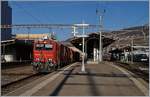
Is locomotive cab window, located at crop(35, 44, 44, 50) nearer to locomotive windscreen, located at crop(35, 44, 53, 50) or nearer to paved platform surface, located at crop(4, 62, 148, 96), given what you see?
locomotive windscreen, located at crop(35, 44, 53, 50)

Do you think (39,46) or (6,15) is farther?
(6,15)

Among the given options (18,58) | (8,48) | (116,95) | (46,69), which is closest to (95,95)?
(116,95)

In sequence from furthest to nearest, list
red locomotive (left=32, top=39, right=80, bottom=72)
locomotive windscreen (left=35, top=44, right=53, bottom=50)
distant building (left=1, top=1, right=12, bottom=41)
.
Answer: distant building (left=1, top=1, right=12, bottom=41), locomotive windscreen (left=35, top=44, right=53, bottom=50), red locomotive (left=32, top=39, right=80, bottom=72)

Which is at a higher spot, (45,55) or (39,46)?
(39,46)

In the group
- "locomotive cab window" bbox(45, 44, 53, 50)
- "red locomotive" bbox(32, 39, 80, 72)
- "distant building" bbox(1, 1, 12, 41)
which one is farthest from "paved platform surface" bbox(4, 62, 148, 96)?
"distant building" bbox(1, 1, 12, 41)

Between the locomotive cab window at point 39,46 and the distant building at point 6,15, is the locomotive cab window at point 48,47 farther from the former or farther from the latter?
the distant building at point 6,15

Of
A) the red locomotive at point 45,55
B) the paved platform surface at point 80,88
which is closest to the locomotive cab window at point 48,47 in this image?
the red locomotive at point 45,55

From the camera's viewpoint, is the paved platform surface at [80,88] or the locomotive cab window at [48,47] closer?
the paved platform surface at [80,88]

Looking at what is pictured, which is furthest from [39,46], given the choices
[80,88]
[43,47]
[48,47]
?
[80,88]

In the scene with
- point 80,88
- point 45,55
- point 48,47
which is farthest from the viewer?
point 48,47

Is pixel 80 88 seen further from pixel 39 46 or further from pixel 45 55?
pixel 39 46

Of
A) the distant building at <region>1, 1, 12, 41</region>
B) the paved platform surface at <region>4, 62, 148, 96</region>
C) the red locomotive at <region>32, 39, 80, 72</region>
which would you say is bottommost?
the paved platform surface at <region>4, 62, 148, 96</region>

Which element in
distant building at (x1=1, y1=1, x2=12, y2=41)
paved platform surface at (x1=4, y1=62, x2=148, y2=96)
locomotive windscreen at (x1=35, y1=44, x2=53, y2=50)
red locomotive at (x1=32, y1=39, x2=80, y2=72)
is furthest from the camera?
distant building at (x1=1, y1=1, x2=12, y2=41)

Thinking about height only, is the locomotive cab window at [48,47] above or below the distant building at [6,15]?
below
